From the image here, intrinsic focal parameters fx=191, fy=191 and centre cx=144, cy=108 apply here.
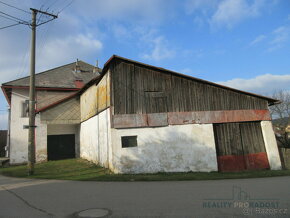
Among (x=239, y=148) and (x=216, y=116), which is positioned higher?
(x=216, y=116)

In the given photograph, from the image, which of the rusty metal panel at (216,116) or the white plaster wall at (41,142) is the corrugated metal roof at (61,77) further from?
the rusty metal panel at (216,116)

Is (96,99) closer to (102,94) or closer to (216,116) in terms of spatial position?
(102,94)

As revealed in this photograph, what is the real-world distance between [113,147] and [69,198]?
177 inches

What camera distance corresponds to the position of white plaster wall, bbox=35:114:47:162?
53.9 ft

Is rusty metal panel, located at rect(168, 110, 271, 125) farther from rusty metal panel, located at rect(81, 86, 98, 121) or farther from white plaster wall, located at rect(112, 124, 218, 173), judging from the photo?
rusty metal panel, located at rect(81, 86, 98, 121)

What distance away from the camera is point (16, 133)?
56.2 feet

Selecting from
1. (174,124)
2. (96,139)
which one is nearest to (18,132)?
(96,139)

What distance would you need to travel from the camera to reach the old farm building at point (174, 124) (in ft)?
34.9

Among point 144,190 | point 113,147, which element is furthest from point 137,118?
point 144,190

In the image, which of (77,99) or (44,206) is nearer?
(44,206)

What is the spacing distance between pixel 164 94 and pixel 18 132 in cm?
1404

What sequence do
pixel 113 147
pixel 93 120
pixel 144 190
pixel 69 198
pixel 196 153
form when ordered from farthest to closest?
1. pixel 93 120
2. pixel 196 153
3. pixel 113 147
4. pixel 144 190
5. pixel 69 198

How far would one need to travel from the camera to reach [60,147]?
720 inches

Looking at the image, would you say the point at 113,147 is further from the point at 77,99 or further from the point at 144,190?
the point at 77,99
